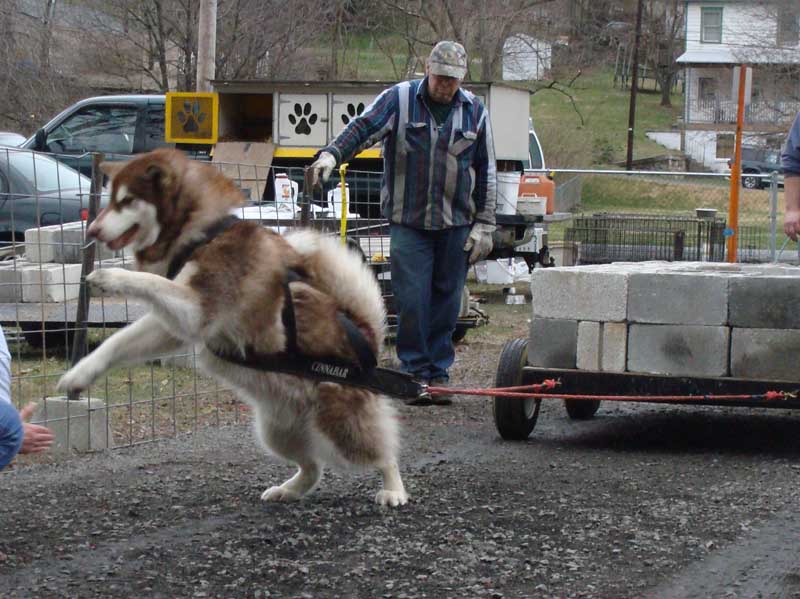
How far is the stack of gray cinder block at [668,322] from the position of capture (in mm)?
6059

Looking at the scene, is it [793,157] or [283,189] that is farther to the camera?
[283,189]

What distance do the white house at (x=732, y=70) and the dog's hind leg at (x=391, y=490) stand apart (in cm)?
3510

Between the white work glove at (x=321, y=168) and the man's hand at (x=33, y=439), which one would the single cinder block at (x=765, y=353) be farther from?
the man's hand at (x=33, y=439)

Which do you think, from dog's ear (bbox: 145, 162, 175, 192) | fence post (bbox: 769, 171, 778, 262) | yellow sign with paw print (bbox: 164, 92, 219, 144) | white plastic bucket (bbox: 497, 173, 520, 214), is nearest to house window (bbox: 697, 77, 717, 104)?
fence post (bbox: 769, 171, 778, 262)

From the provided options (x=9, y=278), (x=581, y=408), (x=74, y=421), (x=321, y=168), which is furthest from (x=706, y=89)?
(x=74, y=421)

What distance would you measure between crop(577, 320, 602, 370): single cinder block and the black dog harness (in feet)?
5.04

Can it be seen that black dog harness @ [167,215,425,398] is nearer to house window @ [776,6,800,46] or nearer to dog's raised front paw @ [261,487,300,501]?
dog's raised front paw @ [261,487,300,501]

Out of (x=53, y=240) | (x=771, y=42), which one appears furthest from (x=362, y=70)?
(x=53, y=240)

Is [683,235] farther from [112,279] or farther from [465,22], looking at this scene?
[465,22]

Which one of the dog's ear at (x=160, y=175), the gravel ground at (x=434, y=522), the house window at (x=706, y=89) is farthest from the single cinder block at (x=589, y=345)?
the house window at (x=706, y=89)

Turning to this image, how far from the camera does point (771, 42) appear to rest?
5088 cm

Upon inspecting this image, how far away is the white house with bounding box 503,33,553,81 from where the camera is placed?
36.4 metres

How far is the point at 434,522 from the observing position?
4.89 m

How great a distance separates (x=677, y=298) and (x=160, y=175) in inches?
114
